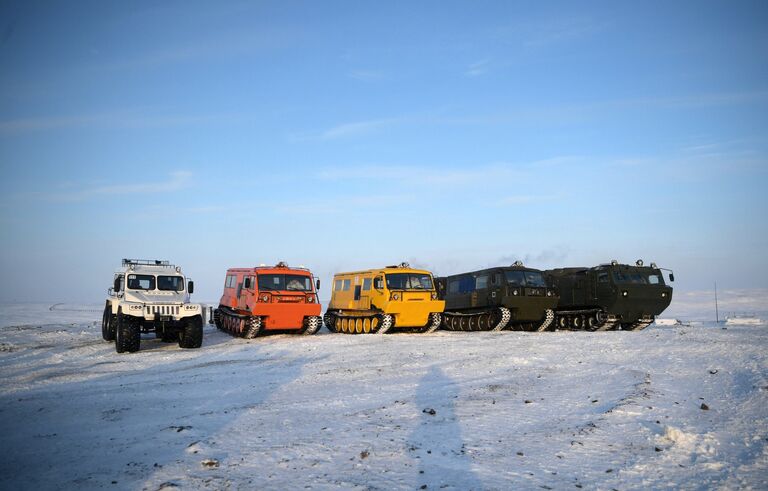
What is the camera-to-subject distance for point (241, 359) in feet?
46.8

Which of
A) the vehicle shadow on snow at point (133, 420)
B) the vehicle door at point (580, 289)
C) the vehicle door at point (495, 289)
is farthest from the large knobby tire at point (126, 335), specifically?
the vehicle door at point (580, 289)

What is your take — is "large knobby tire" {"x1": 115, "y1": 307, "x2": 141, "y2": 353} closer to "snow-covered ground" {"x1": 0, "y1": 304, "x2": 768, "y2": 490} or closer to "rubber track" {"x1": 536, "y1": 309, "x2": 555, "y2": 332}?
"snow-covered ground" {"x1": 0, "y1": 304, "x2": 768, "y2": 490}

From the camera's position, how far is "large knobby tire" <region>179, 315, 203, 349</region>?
1678 cm

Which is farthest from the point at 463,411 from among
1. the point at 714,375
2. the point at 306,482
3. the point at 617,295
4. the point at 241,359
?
the point at 617,295

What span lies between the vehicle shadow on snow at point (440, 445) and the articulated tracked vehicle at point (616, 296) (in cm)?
1460

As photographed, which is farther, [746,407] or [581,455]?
[746,407]

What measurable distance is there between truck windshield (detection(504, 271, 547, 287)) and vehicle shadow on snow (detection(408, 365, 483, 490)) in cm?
1295

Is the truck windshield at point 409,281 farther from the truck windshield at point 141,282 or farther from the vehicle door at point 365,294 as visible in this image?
the truck windshield at point 141,282

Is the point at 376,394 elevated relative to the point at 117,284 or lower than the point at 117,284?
lower

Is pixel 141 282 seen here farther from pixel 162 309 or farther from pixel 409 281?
pixel 409 281

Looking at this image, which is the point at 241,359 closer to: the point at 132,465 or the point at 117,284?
the point at 117,284

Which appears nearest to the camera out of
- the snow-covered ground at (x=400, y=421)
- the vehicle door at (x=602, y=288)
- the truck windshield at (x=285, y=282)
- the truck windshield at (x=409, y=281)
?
the snow-covered ground at (x=400, y=421)

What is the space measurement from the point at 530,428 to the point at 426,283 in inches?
563

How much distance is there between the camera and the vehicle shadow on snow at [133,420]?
5871 millimetres
